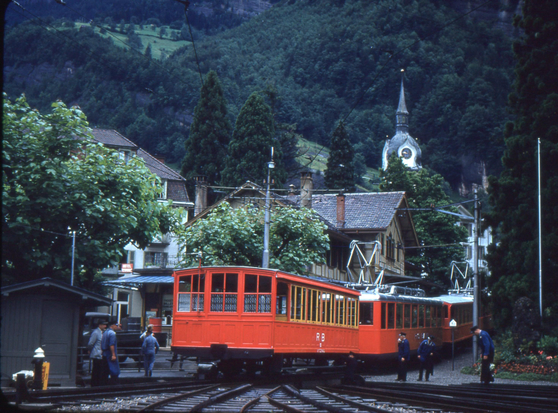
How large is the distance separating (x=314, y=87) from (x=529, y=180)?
163048mm

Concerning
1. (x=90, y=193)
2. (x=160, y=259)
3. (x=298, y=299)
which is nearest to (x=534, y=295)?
(x=298, y=299)

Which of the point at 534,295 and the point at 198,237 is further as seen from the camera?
the point at 198,237

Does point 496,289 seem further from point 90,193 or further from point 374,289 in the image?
point 90,193

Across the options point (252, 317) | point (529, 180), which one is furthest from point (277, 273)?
point (529, 180)

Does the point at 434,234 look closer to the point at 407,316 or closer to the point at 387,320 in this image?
the point at 407,316

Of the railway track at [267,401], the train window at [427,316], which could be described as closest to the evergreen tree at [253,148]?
the train window at [427,316]

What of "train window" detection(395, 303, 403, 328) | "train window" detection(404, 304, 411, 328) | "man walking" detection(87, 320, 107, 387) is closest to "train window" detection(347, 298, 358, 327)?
"train window" detection(395, 303, 403, 328)

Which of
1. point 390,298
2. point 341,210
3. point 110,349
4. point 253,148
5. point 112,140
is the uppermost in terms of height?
point 253,148

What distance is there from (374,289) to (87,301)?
13792 mm

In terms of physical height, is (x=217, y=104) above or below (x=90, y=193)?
above

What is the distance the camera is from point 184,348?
19.7 m

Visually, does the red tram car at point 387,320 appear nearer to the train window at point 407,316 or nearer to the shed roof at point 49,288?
the train window at point 407,316

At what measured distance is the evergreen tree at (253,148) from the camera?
2532 inches

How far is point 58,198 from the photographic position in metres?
24.3
